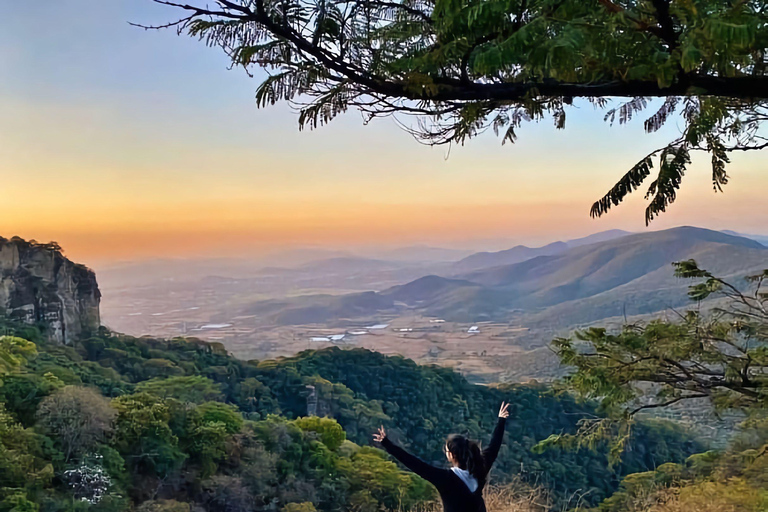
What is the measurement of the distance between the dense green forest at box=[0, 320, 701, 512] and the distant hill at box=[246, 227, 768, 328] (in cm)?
1033

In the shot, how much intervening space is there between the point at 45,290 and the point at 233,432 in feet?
34.0

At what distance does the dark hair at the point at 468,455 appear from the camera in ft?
5.76

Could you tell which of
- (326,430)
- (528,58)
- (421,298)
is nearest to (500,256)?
(421,298)

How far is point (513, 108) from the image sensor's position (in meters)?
1.97

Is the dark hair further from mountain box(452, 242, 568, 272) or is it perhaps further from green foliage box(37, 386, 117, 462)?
mountain box(452, 242, 568, 272)

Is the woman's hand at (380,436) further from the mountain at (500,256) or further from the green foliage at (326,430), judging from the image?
the mountain at (500,256)

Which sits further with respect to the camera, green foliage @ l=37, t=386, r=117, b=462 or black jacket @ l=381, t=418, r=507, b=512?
green foliage @ l=37, t=386, r=117, b=462

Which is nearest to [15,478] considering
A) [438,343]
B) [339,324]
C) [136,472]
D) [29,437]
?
[29,437]

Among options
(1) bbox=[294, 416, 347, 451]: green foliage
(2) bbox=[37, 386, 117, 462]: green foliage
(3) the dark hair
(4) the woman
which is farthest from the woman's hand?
(1) bbox=[294, 416, 347, 451]: green foliage

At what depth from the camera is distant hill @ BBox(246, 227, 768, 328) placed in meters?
30.8

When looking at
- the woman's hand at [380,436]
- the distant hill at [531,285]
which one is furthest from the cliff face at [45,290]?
Result: the woman's hand at [380,436]

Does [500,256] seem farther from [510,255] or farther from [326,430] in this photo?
[326,430]

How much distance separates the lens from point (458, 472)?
1.73m

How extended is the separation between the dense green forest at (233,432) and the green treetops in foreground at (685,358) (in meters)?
2.73
